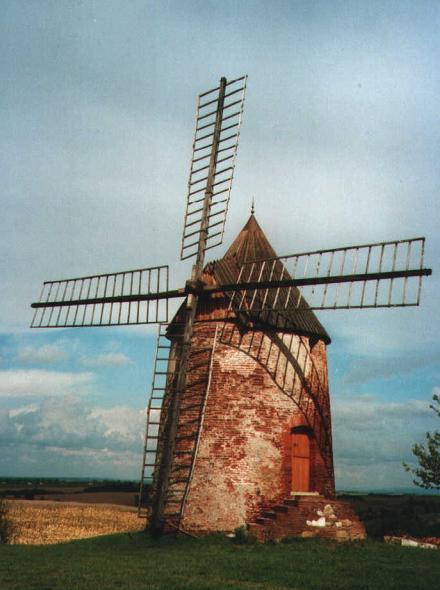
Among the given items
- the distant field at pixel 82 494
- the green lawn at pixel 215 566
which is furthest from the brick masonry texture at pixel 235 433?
the distant field at pixel 82 494

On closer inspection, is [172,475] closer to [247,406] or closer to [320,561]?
[247,406]

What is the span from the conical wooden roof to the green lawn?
14.9 feet

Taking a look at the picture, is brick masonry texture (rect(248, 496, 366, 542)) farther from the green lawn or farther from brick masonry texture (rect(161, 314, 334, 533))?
the green lawn

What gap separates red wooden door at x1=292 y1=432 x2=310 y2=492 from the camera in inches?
551

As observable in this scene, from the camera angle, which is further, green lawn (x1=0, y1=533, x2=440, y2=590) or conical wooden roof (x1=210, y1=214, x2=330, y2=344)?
conical wooden roof (x1=210, y1=214, x2=330, y2=344)

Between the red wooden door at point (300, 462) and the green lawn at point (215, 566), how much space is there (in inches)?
73.6

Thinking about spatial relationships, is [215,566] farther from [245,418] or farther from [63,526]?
[63,526]

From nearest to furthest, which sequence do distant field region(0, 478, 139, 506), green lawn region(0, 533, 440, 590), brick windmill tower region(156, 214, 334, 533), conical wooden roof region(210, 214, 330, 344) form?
green lawn region(0, 533, 440, 590) < brick windmill tower region(156, 214, 334, 533) < conical wooden roof region(210, 214, 330, 344) < distant field region(0, 478, 139, 506)

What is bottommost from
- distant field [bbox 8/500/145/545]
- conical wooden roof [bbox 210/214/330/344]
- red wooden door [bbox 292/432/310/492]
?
distant field [bbox 8/500/145/545]

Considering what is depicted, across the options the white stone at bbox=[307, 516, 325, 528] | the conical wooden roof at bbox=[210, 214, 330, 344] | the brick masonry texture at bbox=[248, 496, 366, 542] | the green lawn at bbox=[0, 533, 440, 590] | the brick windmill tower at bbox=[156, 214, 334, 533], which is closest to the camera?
the green lawn at bbox=[0, 533, 440, 590]

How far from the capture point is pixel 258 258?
49.9ft

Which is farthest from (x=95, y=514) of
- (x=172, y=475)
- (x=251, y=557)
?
(x=251, y=557)

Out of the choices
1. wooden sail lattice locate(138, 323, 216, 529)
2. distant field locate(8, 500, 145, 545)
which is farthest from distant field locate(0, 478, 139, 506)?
wooden sail lattice locate(138, 323, 216, 529)

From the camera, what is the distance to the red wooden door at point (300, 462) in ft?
46.0
